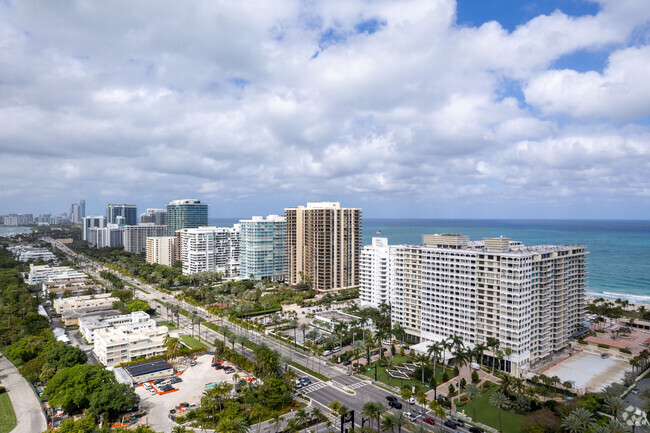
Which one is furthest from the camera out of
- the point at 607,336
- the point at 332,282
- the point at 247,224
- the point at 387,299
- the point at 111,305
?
the point at 247,224

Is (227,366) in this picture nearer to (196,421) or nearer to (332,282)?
(196,421)

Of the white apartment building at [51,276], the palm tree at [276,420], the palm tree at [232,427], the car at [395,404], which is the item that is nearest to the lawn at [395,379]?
the car at [395,404]

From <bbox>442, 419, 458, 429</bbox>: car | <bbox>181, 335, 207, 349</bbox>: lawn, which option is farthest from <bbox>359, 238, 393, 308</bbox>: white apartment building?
<bbox>442, 419, 458, 429</bbox>: car

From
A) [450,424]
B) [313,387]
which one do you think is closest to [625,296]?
[450,424]

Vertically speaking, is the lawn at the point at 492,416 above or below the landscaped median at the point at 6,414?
above

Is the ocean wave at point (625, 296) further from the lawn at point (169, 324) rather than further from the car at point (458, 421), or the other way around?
the lawn at point (169, 324)

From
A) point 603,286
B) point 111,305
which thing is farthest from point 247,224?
point 603,286
